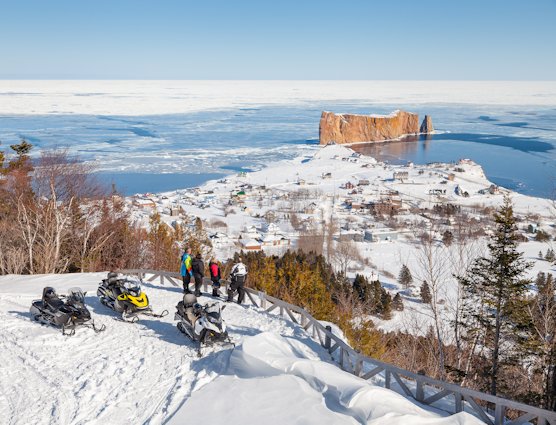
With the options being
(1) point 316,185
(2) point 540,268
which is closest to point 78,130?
(1) point 316,185

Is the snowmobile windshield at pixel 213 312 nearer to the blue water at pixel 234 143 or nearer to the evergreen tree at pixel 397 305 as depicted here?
the evergreen tree at pixel 397 305

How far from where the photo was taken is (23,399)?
7.38 m

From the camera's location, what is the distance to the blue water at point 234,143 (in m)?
77.4

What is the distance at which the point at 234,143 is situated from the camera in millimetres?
109312

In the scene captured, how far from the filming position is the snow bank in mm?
6098

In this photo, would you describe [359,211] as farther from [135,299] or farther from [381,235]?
[135,299]

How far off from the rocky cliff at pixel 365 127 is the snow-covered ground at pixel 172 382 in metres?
123

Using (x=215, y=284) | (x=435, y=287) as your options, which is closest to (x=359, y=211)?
(x=435, y=287)

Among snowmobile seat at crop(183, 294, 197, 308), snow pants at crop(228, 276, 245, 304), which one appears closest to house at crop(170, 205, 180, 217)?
snow pants at crop(228, 276, 245, 304)

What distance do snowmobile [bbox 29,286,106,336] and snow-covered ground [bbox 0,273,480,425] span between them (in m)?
0.19

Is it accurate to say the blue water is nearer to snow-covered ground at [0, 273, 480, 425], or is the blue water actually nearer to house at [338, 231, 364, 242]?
house at [338, 231, 364, 242]

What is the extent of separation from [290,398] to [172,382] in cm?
224

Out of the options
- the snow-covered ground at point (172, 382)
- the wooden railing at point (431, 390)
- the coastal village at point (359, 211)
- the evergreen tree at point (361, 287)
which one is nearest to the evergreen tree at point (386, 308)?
the coastal village at point (359, 211)

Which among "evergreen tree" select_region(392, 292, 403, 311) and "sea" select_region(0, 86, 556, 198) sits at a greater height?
"sea" select_region(0, 86, 556, 198)
